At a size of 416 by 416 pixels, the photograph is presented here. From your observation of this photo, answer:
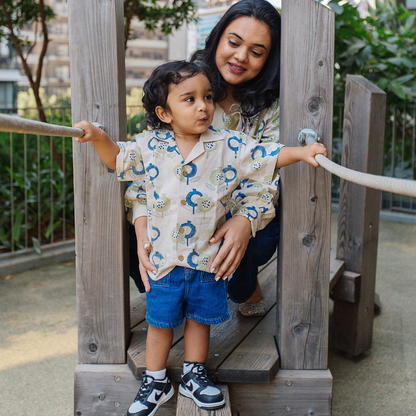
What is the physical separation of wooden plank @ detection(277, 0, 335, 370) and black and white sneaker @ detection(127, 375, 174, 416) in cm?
41

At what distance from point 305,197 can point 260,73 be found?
0.60 metres

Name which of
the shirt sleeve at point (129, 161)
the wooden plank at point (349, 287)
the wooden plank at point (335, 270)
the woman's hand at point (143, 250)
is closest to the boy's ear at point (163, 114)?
the shirt sleeve at point (129, 161)

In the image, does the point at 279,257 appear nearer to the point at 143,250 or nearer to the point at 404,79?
the point at 143,250

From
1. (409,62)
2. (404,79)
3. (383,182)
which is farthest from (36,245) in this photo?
(409,62)

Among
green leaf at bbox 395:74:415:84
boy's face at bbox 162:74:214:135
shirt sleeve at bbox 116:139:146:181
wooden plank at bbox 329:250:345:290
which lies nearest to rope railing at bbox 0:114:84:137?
shirt sleeve at bbox 116:139:146:181

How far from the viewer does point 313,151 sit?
1.32 meters

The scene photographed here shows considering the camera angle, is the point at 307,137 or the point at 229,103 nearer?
the point at 307,137

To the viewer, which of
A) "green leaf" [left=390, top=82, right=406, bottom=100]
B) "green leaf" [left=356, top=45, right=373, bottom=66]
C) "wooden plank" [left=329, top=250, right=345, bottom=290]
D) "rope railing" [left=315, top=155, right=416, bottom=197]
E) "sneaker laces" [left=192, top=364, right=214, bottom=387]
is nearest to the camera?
"rope railing" [left=315, top=155, right=416, bottom=197]

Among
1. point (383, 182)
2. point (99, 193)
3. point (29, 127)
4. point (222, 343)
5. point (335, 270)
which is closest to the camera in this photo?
point (383, 182)

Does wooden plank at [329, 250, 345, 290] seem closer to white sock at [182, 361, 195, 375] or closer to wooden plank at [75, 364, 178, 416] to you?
white sock at [182, 361, 195, 375]

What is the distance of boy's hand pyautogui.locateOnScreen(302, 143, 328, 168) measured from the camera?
131cm

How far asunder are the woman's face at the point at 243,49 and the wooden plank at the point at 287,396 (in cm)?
109

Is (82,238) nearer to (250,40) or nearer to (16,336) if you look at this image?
(250,40)

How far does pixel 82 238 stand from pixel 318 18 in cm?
102
